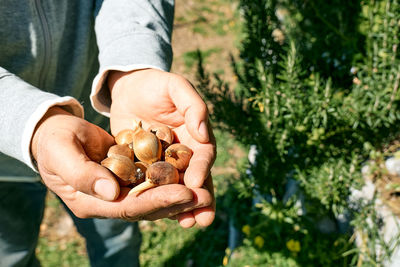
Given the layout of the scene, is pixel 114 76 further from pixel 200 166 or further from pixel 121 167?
pixel 200 166

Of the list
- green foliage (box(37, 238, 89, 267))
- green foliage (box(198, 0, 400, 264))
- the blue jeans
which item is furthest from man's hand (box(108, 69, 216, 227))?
green foliage (box(37, 238, 89, 267))

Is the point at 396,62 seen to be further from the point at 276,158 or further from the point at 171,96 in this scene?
the point at 171,96

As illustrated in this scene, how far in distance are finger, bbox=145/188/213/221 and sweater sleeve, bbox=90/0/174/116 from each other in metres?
0.57

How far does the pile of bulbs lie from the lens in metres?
1.20

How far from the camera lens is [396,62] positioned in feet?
5.16

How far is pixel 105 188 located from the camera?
1050 millimetres

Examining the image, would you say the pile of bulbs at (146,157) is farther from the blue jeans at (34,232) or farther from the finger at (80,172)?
the blue jeans at (34,232)

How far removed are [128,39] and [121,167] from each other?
1.93 ft

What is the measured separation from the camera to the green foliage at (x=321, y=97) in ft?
5.17

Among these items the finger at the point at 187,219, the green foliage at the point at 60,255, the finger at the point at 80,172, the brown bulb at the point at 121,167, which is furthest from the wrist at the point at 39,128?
the green foliage at the point at 60,255

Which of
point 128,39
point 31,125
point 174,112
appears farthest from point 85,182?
point 128,39

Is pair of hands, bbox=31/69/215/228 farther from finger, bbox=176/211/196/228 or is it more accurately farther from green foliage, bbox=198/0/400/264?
green foliage, bbox=198/0/400/264

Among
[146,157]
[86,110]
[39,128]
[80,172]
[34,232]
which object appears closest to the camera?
[80,172]

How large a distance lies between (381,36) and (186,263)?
6.31 ft
